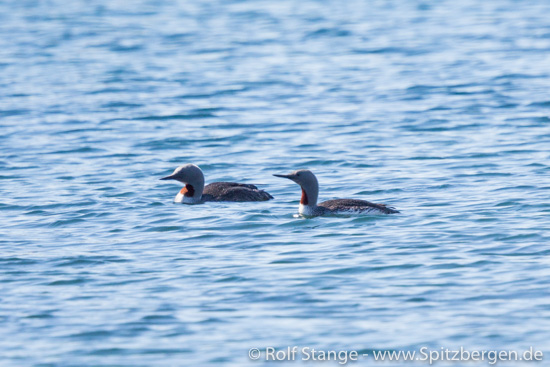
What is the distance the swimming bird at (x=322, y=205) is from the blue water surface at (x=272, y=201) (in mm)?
147

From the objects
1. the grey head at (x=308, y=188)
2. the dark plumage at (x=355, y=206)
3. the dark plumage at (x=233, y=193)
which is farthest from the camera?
the dark plumage at (x=233, y=193)

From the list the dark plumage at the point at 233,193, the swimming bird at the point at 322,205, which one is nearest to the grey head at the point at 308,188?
the swimming bird at the point at 322,205

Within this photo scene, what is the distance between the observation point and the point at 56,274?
39.6 feet

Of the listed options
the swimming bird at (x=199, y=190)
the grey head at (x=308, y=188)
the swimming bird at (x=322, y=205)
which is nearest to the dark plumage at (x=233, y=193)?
the swimming bird at (x=199, y=190)

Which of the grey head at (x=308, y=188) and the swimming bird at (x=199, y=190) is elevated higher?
the grey head at (x=308, y=188)

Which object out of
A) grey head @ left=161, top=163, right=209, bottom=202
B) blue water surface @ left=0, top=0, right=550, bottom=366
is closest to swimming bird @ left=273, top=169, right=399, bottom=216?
blue water surface @ left=0, top=0, right=550, bottom=366

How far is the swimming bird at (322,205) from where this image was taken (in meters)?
14.1

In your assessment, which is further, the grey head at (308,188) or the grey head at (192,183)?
the grey head at (192,183)

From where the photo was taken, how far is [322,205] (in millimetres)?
14609

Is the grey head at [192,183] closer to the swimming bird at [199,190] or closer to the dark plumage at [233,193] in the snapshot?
the swimming bird at [199,190]

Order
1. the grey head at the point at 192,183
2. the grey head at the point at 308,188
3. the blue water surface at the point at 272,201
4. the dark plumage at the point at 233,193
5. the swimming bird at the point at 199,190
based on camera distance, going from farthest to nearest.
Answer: the grey head at the point at 192,183
the swimming bird at the point at 199,190
the dark plumage at the point at 233,193
the grey head at the point at 308,188
the blue water surface at the point at 272,201

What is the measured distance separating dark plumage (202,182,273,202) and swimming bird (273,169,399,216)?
87 centimetres

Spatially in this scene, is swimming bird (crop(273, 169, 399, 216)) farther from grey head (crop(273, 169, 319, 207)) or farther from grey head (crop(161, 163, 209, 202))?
grey head (crop(161, 163, 209, 202))

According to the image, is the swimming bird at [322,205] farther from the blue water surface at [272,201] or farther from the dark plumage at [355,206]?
the blue water surface at [272,201]
